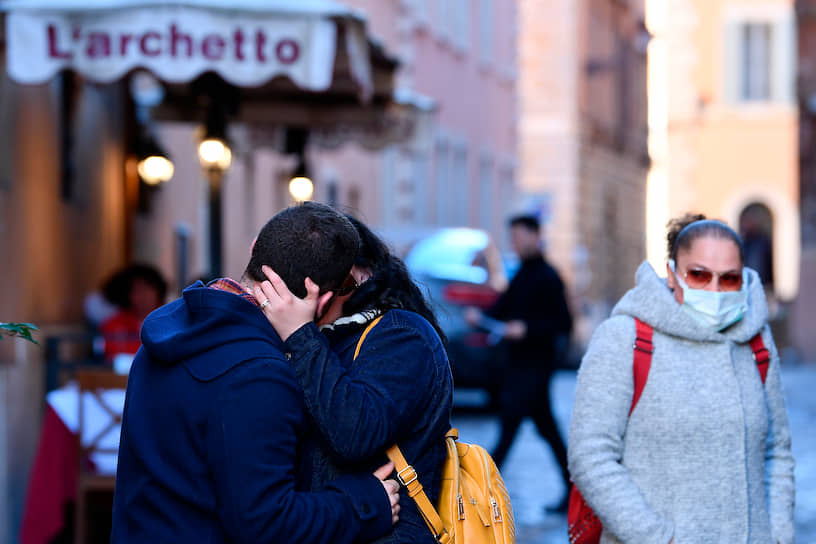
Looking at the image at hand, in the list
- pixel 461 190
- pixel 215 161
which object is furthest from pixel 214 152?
pixel 461 190

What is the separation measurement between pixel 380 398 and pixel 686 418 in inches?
57.8

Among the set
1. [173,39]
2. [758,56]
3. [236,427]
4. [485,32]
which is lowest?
[236,427]

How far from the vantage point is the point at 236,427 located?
2.94 metres

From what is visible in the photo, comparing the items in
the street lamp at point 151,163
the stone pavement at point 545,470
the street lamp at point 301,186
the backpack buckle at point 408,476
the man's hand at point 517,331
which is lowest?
the stone pavement at point 545,470

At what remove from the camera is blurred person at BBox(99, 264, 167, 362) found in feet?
32.2

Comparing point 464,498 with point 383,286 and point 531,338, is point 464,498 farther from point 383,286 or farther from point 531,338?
point 531,338

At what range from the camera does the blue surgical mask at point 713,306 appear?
4375 mm

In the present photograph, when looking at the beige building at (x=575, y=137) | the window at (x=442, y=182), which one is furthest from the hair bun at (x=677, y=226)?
the beige building at (x=575, y=137)

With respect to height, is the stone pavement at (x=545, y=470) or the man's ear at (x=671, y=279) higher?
the man's ear at (x=671, y=279)

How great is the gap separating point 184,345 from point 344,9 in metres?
5.85

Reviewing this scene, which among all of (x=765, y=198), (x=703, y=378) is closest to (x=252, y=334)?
(x=703, y=378)

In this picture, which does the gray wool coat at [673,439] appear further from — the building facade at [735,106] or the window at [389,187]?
the building facade at [735,106]

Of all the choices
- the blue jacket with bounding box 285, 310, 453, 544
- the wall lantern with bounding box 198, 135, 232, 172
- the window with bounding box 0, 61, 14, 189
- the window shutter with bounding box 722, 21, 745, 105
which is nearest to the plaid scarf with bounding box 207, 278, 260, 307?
the blue jacket with bounding box 285, 310, 453, 544

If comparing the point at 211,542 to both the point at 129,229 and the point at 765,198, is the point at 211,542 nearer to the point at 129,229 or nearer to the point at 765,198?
the point at 129,229
